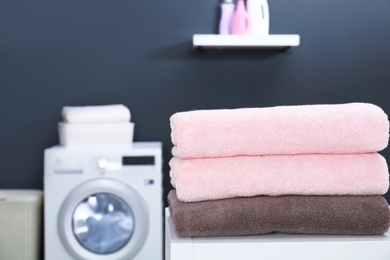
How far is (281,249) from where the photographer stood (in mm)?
882

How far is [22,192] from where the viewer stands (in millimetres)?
3547

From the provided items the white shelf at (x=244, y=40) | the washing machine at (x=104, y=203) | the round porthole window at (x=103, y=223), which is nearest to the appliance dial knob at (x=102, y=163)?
the washing machine at (x=104, y=203)

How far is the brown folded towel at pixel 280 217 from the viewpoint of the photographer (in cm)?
92

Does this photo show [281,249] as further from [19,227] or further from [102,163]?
[19,227]

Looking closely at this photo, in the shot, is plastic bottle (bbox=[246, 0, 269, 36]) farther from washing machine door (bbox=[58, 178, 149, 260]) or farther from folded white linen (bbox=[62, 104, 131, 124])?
washing machine door (bbox=[58, 178, 149, 260])

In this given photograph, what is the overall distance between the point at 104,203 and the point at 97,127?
1.32 feet

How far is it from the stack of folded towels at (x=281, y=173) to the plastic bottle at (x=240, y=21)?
264 cm

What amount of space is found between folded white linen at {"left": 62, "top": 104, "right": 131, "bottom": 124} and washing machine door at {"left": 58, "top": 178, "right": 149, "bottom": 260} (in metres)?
0.34

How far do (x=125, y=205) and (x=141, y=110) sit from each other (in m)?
0.71

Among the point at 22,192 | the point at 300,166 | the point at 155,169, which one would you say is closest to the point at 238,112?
the point at 300,166

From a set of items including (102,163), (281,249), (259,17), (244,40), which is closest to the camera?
(281,249)

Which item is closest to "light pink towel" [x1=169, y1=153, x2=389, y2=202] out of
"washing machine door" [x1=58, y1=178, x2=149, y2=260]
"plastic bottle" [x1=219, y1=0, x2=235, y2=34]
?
"washing machine door" [x1=58, y1=178, x2=149, y2=260]

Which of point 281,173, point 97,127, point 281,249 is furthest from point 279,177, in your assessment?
point 97,127

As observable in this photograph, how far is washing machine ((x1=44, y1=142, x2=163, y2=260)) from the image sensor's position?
324 cm
